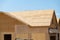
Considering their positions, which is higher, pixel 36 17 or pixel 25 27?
pixel 36 17

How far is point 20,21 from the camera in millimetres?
13469

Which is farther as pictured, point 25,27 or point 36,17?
point 36,17

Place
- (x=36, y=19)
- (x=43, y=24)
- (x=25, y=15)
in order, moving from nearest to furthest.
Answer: (x=43, y=24) → (x=36, y=19) → (x=25, y=15)

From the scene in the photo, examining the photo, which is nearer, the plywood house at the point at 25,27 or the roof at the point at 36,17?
the plywood house at the point at 25,27

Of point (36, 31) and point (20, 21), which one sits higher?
point (20, 21)

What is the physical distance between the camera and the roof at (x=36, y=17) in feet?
43.9

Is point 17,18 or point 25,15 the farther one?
point 25,15

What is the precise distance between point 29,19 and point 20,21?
110cm

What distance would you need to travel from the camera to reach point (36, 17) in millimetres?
14320

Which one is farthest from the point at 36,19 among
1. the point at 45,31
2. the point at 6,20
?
the point at 6,20

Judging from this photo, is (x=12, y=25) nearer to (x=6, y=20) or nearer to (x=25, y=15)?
(x=6, y=20)

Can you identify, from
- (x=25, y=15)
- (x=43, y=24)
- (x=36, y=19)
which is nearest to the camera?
(x=43, y=24)

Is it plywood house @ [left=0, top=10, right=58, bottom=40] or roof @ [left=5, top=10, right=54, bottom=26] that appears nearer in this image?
plywood house @ [left=0, top=10, right=58, bottom=40]

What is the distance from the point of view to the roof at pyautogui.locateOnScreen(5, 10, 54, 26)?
13.4 meters
